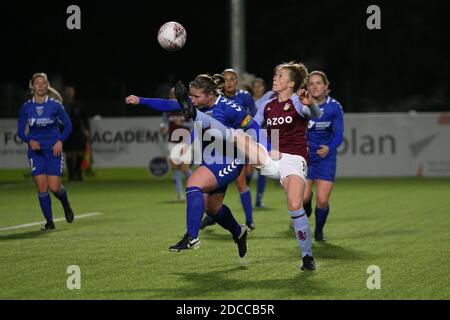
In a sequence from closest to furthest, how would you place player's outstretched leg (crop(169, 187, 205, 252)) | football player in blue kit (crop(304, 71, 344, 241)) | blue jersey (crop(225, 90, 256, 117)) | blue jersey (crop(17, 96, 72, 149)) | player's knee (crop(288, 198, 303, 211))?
player's knee (crop(288, 198, 303, 211)), player's outstretched leg (crop(169, 187, 205, 252)), football player in blue kit (crop(304, 71, 344, 241)), blue jersey (crop(17, 96, 72, 149)), blue jersey (crop(225, 90, 256, 117))

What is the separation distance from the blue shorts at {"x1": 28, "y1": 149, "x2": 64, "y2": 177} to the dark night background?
21.4 m

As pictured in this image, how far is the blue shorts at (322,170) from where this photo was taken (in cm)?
1199

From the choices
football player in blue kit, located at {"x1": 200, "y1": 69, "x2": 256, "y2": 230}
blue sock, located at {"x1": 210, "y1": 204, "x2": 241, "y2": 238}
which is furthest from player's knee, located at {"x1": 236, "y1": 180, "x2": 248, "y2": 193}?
blue sock, located at {"x1": 210, "y1": 204, "x2": 241, "y2": 238}

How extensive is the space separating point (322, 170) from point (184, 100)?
328cm

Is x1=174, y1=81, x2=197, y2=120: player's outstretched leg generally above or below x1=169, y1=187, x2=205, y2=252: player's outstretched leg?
above

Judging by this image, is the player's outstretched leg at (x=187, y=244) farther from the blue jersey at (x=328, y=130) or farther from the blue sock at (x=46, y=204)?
the blue sock at (x=46, y=204)

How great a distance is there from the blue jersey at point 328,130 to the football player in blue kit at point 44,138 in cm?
352

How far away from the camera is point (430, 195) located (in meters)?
18.9

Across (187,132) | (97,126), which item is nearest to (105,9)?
(97,126)

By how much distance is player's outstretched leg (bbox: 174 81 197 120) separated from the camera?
30.1 ft

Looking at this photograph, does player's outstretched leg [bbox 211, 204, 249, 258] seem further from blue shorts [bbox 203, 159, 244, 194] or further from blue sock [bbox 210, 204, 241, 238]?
blue shorts [bbox 203, 159, 244, 194]

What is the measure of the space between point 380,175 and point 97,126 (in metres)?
7.35

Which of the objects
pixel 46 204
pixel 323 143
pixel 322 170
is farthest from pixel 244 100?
pixel 46 204

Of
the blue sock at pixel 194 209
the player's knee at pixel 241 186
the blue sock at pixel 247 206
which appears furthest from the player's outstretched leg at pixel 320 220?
the blue sock at pixel 194 209
